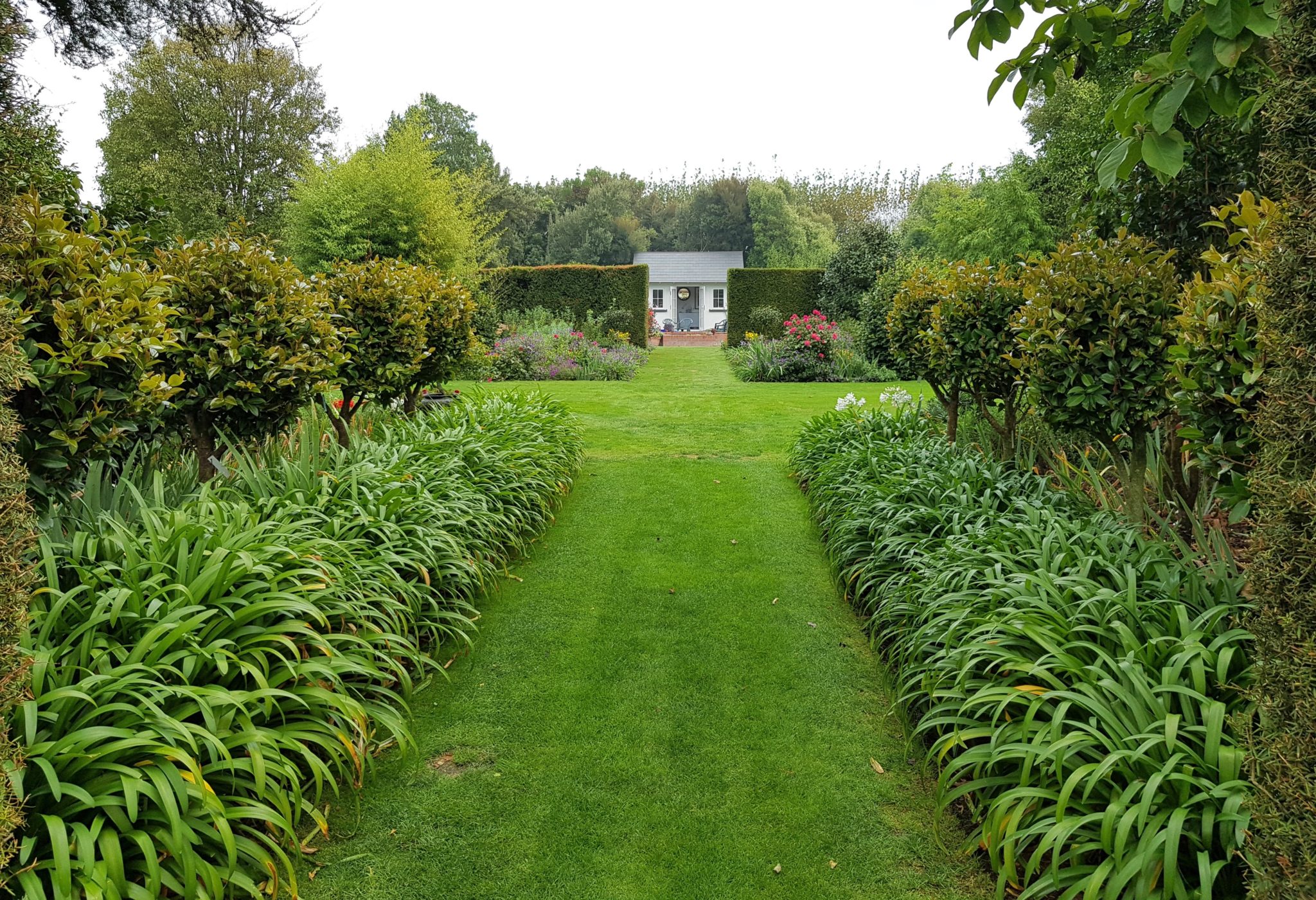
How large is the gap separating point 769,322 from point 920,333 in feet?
48.6

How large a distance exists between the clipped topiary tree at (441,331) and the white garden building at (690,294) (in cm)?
3114

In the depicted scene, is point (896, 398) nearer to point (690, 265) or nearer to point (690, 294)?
point (690, 294)

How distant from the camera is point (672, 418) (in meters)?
10.9

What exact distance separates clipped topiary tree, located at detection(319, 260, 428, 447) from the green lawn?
7.18 ft

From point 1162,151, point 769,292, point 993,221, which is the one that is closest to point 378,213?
point 769,292

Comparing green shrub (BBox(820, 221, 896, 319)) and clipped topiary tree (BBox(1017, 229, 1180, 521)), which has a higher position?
green shrub (BBox(820, 221, 896, 319))

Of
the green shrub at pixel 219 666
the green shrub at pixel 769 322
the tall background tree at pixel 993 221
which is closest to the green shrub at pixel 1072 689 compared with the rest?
the green shrub at pixel 219 666

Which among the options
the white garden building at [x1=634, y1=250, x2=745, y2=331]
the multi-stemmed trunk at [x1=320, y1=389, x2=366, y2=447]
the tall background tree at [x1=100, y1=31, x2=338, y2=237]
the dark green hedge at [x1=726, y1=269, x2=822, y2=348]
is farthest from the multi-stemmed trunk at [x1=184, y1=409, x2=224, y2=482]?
the white garden building at [x1=634, y1=250, x2=745, y2=331]

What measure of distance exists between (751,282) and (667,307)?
1885 centimetres

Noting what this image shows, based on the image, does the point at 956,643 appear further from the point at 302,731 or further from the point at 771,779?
the point at 302,731

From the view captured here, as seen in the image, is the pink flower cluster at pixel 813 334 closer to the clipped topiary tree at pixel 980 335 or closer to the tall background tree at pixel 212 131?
the clipped topiary tree at pixel 980 335

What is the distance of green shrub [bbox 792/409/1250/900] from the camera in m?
1.99

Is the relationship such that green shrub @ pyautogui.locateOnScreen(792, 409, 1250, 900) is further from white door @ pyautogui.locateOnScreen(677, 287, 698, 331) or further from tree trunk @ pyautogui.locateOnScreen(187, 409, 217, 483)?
white door @ pyautogui.locateOnScreen(677, 287, 698, 331)

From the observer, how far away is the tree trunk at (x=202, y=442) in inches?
172
